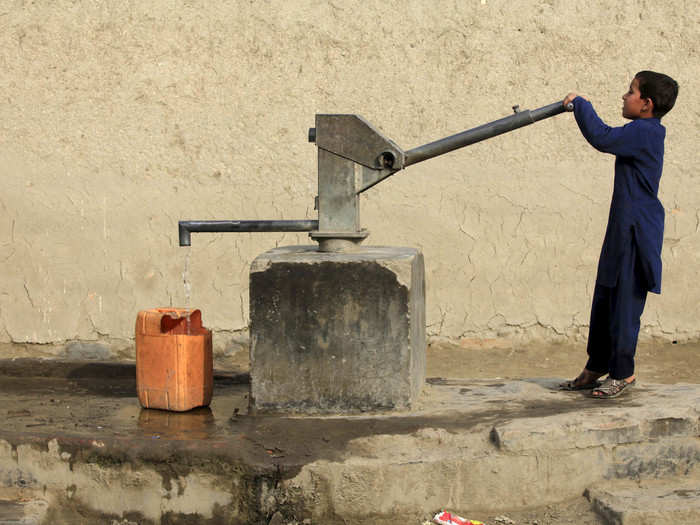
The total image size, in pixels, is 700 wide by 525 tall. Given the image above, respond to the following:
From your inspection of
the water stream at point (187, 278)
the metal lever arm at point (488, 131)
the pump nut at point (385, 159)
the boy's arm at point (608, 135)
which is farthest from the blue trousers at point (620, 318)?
the water stream at point (187, 278)

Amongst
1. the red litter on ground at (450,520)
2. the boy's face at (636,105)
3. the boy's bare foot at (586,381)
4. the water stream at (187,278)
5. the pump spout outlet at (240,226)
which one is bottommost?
the red litter on ground at (450,520)

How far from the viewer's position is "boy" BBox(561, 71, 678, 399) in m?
3.93

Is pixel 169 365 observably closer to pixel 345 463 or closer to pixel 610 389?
pixel 345 463

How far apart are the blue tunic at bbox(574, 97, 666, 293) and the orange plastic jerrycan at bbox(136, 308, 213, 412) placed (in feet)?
5.75

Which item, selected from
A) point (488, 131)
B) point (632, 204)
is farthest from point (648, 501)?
point (488, 131)

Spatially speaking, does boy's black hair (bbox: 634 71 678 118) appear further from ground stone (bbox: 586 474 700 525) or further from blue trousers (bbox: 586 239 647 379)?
ground stone (bbox: 586 474 700 525)

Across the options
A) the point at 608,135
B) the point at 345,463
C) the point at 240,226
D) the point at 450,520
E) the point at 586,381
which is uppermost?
the point at 608,135

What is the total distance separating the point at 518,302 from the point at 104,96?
3278 millimetres

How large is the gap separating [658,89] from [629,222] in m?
0.54

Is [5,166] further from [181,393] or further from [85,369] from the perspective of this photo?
[181,393]

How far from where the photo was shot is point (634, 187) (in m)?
3.97

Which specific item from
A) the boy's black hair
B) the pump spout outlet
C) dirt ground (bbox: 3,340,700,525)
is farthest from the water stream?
the boy's black hair

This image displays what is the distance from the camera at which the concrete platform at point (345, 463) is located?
353 cm

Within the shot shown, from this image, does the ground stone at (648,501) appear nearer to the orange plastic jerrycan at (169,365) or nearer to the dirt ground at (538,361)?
the orange plastic jerrycan at (169,365)
